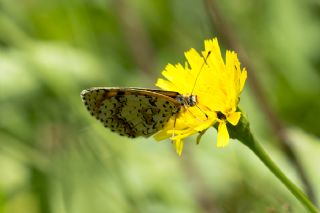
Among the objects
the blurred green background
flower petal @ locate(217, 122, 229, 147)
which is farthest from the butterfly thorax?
the blurred green background

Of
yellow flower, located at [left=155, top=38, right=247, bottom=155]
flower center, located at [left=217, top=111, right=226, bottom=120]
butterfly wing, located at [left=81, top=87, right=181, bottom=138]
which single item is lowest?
flower center, located at [left=217, top=111, right=226, bottom=120]

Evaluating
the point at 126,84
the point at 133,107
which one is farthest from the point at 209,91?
the point at 126,84

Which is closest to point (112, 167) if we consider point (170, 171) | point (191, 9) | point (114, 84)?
point (170, 171)

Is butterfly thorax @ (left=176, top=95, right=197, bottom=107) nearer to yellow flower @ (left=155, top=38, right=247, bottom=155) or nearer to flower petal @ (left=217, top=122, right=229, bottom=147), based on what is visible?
yellow flower @ (left=155, top=38, right=247, bottom=155)

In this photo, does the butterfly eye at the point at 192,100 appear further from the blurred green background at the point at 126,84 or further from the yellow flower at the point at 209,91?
the blurred green background at the point at 126,84

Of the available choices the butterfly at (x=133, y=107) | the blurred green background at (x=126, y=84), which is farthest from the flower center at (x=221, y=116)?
the blurred green background at (x=126, y=84)
